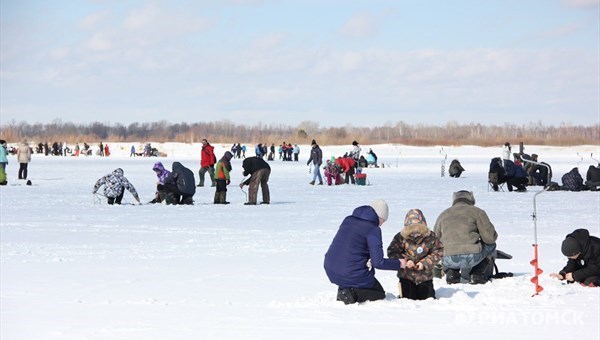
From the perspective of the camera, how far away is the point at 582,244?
31.9ft

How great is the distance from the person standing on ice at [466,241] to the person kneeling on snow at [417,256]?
90 cm

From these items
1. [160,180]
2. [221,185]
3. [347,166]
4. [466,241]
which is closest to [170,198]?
[160,180]

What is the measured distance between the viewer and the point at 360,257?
869cm

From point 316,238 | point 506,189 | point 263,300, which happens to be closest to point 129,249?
point 316,238

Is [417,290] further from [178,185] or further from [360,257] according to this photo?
[178,185]

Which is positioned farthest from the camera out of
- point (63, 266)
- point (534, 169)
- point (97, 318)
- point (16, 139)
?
point (16, 139)

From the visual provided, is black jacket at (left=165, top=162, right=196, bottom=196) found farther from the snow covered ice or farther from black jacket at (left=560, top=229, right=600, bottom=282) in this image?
black jacket at (left=560, top=229, right=600, bottom=282)

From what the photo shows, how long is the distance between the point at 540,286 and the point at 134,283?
163 inches

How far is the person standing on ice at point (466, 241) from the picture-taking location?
9906 millimetres

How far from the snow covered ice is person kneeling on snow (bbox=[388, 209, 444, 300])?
18 centimetres

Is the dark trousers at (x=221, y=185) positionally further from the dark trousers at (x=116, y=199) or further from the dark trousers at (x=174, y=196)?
the dark trousers at (x=116, y=199)

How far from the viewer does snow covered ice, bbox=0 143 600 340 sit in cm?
782

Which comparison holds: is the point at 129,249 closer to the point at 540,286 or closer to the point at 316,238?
the point at 316,238

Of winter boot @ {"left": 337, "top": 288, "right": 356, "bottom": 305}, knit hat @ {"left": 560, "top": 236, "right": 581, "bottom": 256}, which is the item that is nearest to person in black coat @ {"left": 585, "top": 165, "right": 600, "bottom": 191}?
knit hat @ {"left": 560, "top": 236, "right": 581, "bottom": 256}
